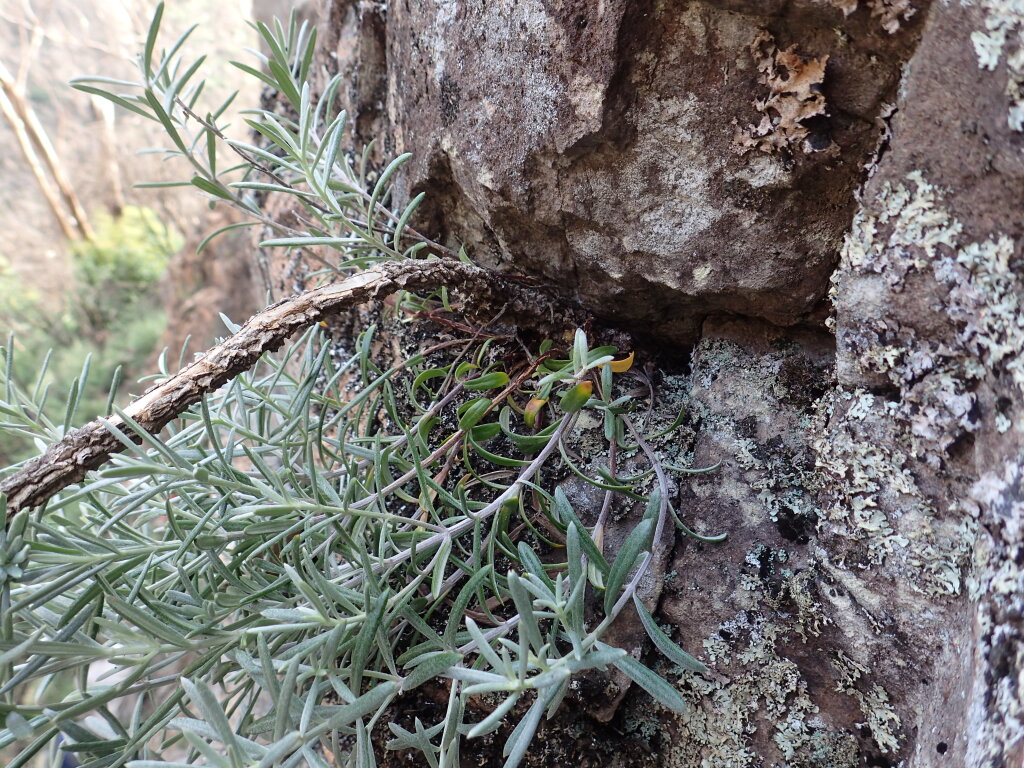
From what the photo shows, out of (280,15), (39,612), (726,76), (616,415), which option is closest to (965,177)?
(726,76)

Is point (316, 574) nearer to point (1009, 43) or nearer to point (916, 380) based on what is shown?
point (916, 380)

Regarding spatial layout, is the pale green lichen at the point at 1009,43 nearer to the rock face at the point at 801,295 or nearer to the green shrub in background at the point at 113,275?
the rock face at the point at 801,295

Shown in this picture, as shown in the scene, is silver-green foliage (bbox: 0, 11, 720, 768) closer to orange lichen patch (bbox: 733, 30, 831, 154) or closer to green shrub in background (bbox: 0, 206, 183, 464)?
orange lichen patch (bbox: 733, 30, 831, 154)

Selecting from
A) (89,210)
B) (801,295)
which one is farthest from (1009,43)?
(89,210)

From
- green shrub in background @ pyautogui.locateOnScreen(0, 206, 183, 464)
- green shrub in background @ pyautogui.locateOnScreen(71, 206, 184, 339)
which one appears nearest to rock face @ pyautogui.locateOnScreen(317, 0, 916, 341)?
green shrub in background @ pyautogui.locateOnScreen(0, 206, 183, 464)

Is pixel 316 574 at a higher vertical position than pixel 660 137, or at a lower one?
lower

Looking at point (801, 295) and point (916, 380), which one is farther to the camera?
point (801, 295)
